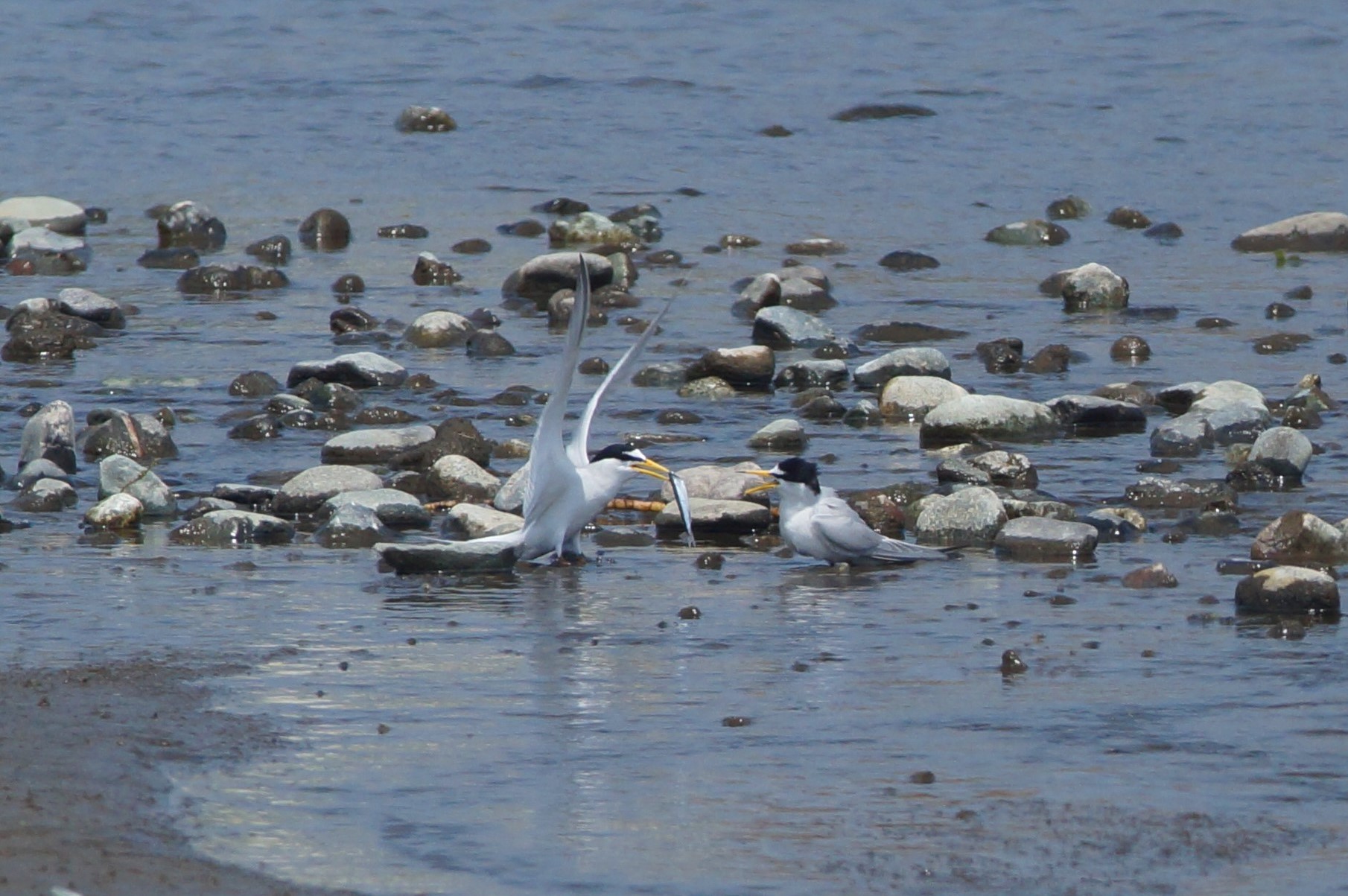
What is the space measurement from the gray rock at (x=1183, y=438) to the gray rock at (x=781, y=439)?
186 cm

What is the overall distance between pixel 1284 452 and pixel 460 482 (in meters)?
4.01

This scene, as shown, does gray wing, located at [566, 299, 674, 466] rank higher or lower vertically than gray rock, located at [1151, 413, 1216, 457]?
higher

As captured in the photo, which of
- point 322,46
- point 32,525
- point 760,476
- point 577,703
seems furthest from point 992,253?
point 322,46

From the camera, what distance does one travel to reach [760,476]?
9.79 m

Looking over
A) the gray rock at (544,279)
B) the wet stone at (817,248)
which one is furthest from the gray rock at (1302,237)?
the gray rock at (544,279)

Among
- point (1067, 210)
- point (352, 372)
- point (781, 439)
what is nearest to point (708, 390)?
point (781, 439)

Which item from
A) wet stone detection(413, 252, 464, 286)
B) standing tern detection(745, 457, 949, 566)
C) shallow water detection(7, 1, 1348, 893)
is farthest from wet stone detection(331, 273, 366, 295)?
standing tern detection(745, 457, 949, 566)

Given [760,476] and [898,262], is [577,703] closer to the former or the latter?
[760,476]

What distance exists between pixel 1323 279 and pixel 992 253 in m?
2.77

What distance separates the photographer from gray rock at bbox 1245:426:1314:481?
10.1 metres

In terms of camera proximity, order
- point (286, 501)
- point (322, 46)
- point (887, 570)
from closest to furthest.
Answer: point (887, 570), point (286, 501), point (322, 46)

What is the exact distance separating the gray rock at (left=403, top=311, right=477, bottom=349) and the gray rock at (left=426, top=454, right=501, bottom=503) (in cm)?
382

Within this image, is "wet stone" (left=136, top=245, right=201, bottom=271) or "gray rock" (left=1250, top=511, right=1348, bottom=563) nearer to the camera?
"gray rock" (left=1250, top=511, right=1348, bottom=563)

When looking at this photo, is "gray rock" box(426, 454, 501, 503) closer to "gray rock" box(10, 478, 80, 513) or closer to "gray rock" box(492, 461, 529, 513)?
"gray rock" box(492, 461, 529, 513)
